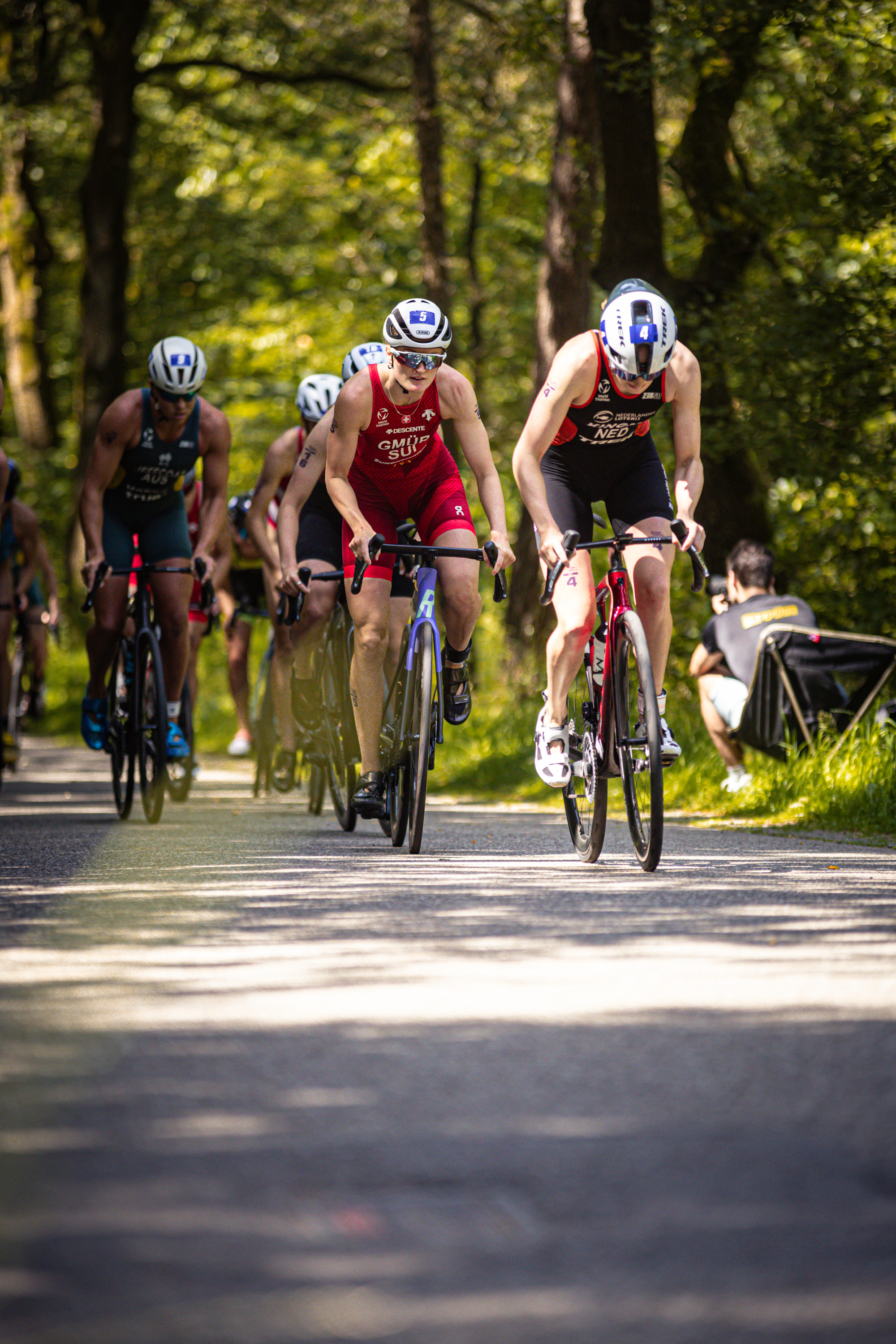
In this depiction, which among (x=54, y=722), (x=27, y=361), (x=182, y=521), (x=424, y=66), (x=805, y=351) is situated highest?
(x=424, y=66)

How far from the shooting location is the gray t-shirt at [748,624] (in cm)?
952

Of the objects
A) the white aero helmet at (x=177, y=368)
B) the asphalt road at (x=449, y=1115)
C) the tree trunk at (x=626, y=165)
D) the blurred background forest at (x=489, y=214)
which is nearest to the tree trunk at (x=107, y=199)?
the blurred background forest at (x=489, y=214)

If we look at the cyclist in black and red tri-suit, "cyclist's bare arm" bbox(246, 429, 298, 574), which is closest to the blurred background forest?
"cyclist's bare arm" bbox(246, 429, 298, 574)

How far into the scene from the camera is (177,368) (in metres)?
9.02

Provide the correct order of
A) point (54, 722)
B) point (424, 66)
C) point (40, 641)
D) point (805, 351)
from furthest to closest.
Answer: point (54, 722) < point (424, 66) < point (40, 641) < point (805, 351)

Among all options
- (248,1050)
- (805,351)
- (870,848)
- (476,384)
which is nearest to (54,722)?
(476,384)

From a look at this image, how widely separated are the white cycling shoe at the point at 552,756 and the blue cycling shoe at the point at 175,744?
2508 mm

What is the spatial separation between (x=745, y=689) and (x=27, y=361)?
21.1m

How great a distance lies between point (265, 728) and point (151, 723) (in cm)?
218

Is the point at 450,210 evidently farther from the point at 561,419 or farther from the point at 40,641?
the point at 561,419

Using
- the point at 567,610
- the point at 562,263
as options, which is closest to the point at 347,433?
the point at 567,610

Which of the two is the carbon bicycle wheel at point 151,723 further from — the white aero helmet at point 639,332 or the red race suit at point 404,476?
the white aero helmet at point 639,332

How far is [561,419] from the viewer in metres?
6.79

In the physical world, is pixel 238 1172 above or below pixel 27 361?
below
